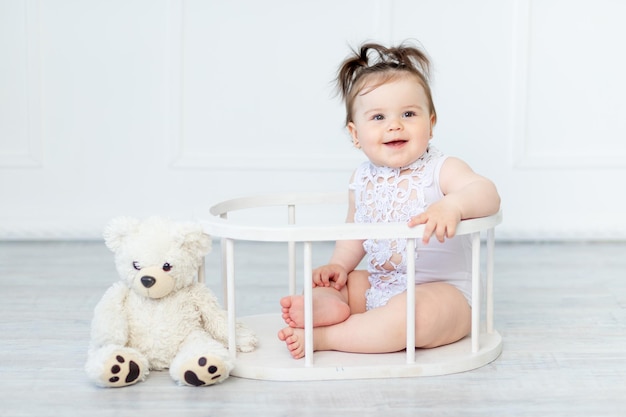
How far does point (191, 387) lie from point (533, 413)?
43 cm

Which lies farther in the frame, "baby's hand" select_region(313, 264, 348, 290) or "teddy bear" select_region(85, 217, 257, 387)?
"baby's hand" select_region(313, 264, 348, 290)

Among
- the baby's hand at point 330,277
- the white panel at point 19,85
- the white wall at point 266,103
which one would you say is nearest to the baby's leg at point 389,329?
the baby's hand at point 330,277

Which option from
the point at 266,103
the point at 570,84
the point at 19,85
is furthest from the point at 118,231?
the point at 570,84

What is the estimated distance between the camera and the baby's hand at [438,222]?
1118 millimetres

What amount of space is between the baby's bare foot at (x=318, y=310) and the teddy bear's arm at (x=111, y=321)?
213mm

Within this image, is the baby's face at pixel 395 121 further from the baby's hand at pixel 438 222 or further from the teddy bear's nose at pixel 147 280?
the teddy bear's nose at pixel 147 280

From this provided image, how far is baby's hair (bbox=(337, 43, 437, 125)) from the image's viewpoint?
1.31 meters

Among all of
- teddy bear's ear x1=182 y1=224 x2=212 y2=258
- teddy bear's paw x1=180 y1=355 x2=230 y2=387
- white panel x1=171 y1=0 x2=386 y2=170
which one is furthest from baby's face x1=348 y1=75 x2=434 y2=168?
white panel x1=171 y1=0 x2=386 y2=170

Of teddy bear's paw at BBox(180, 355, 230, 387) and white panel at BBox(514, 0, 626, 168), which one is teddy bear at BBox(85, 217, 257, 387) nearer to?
teddy bear's paw at BBox(180, 355, 230, 387)

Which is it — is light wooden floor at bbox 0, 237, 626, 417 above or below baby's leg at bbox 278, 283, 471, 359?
below

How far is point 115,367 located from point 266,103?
1201mm

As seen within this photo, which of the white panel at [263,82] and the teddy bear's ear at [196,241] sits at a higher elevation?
the white panel at [263,82]

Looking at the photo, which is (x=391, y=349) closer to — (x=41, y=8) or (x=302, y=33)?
(x=302, y=33)

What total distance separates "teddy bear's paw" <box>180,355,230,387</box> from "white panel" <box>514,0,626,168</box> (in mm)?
1306
